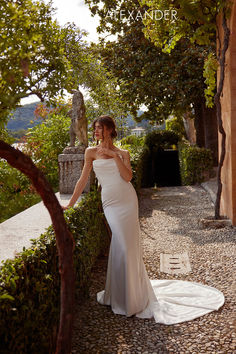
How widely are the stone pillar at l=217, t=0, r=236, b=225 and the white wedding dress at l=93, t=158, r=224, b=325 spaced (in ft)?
9.73

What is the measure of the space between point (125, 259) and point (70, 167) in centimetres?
305

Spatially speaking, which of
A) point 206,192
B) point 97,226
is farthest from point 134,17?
point 97,226

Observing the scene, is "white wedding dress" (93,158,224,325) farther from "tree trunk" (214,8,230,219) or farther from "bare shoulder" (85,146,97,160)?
"tree trunk" (214,8,230,219)

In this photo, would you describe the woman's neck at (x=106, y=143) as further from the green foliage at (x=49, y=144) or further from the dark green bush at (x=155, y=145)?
the dark green bush at (x=155, y=145)

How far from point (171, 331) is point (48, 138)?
26.2 feet

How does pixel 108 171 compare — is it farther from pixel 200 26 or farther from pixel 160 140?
pixel 160 140

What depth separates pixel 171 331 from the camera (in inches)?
136

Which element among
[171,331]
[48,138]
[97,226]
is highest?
[48,138]

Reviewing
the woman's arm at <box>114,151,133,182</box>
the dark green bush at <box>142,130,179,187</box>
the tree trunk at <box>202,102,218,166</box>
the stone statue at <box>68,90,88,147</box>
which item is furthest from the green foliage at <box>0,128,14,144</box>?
the dark green bush at <box>142,130,179,187</box>

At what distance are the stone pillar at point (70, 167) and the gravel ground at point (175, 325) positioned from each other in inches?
61.1

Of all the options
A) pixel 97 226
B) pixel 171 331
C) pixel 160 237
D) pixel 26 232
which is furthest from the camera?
pixel 160 237

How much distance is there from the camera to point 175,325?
356cm

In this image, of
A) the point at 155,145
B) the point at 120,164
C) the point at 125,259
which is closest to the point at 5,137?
the point at 120,164

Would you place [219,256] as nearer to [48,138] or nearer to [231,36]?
[231,36]
